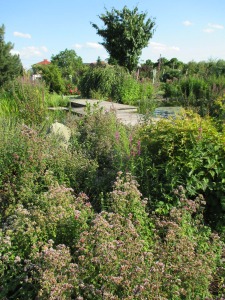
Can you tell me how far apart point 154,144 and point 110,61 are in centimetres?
1987

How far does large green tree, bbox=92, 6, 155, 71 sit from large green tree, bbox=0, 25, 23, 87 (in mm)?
14141

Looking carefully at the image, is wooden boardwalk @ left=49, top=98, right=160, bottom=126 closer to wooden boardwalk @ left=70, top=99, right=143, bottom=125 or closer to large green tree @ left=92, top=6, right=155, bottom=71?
wooden boardwalk @ left=70, top=99, right=143, bottom=125

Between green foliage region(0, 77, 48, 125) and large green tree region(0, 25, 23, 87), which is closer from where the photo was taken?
green foliage region(0, 77, 48, 125)

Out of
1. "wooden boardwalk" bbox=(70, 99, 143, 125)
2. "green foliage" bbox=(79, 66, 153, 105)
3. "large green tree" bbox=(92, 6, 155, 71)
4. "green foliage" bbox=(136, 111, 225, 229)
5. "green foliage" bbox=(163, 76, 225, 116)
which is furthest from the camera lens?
"large green tree" bbox=(92, 6, 155, 71)

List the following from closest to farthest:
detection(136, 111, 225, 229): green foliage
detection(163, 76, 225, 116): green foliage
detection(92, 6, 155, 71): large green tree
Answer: detection(136, 111, 225, 229): green foliage < detection(163, 76, 225, 116): green foliage < detection(92, 6, 155, 71): large green tree

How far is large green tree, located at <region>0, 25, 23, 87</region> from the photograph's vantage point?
113 feet

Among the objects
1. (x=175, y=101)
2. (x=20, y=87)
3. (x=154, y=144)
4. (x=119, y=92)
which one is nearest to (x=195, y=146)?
(x=154, y=144)

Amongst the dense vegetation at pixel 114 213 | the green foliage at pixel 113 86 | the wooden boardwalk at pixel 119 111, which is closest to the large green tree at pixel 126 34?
the green foliage at pixel 113 86

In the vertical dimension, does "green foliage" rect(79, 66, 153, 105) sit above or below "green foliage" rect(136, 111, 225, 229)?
above

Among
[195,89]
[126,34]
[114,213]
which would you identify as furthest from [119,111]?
[126,34]

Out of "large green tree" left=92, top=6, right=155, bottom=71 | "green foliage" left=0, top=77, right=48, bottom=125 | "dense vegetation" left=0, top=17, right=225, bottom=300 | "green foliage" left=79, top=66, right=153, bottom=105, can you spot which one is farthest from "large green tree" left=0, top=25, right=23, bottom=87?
"dense vegetation" left=0, top=17, right=225, bottom=300

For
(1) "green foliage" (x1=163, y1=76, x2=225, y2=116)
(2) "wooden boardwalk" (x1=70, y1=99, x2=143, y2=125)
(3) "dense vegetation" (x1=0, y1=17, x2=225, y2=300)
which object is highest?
(1) "green foliage" (x1=163, y1=76, x2=225, y2=116)

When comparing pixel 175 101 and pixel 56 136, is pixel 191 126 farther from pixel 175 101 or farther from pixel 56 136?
pixel 175 101

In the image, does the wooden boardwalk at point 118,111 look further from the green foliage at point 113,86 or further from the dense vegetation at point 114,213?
the green foliage at point 113,86
